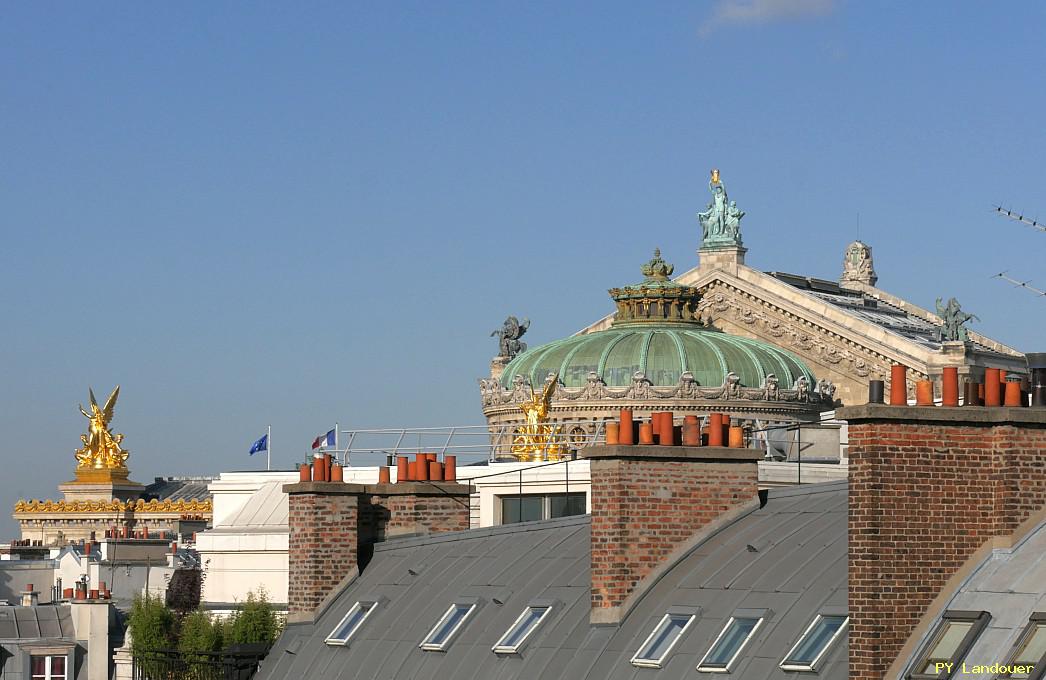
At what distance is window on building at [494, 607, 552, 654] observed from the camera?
1351 inches

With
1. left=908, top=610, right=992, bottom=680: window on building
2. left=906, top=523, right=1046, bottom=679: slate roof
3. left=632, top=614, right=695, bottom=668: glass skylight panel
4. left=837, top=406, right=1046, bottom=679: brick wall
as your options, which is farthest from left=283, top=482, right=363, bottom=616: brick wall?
left=908, top=610, right=992, bottom=680: window on building

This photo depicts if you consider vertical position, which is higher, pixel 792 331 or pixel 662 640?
pixel 792 331

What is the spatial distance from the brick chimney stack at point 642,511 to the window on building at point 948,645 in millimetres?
7476

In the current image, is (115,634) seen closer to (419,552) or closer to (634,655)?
(419,552)

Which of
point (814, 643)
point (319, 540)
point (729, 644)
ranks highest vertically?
point (319, 540)

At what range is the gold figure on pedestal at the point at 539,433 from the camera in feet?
281

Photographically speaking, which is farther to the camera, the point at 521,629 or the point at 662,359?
the point at 662,359

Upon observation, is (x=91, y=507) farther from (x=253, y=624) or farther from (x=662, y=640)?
(x=662, y=640)

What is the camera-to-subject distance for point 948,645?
25.9 meters

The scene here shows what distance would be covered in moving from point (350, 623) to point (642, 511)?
8.58 m

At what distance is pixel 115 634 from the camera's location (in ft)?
251

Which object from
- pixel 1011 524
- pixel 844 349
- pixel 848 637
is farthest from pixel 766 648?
pixel 844 349

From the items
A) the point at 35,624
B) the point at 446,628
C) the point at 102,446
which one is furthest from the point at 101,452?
the point at 446,628

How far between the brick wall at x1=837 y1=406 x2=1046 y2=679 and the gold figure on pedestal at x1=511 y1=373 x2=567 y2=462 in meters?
51.6
